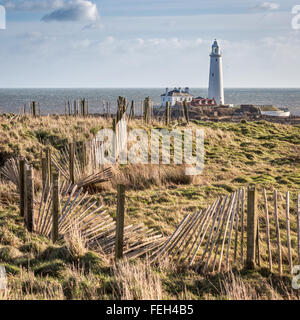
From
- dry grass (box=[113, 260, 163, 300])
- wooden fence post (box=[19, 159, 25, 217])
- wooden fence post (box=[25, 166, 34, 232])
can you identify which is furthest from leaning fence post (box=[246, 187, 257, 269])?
wooden fence post (box=[19, 159, 25, 217])

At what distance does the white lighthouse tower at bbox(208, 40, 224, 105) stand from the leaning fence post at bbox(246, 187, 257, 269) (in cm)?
4737

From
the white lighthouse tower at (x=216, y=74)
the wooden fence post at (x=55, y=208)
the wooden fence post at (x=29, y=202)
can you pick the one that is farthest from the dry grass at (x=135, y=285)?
the white lighthouse tower at (x=216, y=74)

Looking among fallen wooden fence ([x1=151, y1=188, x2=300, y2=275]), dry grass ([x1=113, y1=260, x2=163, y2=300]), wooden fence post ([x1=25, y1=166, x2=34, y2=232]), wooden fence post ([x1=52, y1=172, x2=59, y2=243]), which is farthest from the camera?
wooden fence post ([x1=25, y1=166, x2=34, y2=232])

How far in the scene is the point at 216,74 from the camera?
5062 cm

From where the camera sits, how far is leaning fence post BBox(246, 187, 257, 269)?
4566 millimetres

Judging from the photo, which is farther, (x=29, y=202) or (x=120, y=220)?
(x=29, y=202)

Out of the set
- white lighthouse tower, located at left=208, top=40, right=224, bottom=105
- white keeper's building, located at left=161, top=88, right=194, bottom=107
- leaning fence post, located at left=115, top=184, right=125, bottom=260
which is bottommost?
leaning fence post, located at left=115, top=184, right=125, bottom=260

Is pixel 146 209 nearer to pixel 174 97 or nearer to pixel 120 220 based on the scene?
pixel 120 220

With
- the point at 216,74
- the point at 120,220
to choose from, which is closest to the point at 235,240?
the point at 120,220

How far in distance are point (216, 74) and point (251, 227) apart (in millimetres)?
48131

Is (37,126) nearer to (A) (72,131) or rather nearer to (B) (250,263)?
(A) (72,131)

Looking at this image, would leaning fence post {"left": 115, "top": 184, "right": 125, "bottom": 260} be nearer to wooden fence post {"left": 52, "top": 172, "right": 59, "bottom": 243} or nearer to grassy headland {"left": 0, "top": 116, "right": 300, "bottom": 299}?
grassy headland {"left": 0, "top": 116, "right": 300, "bottom": 299}
